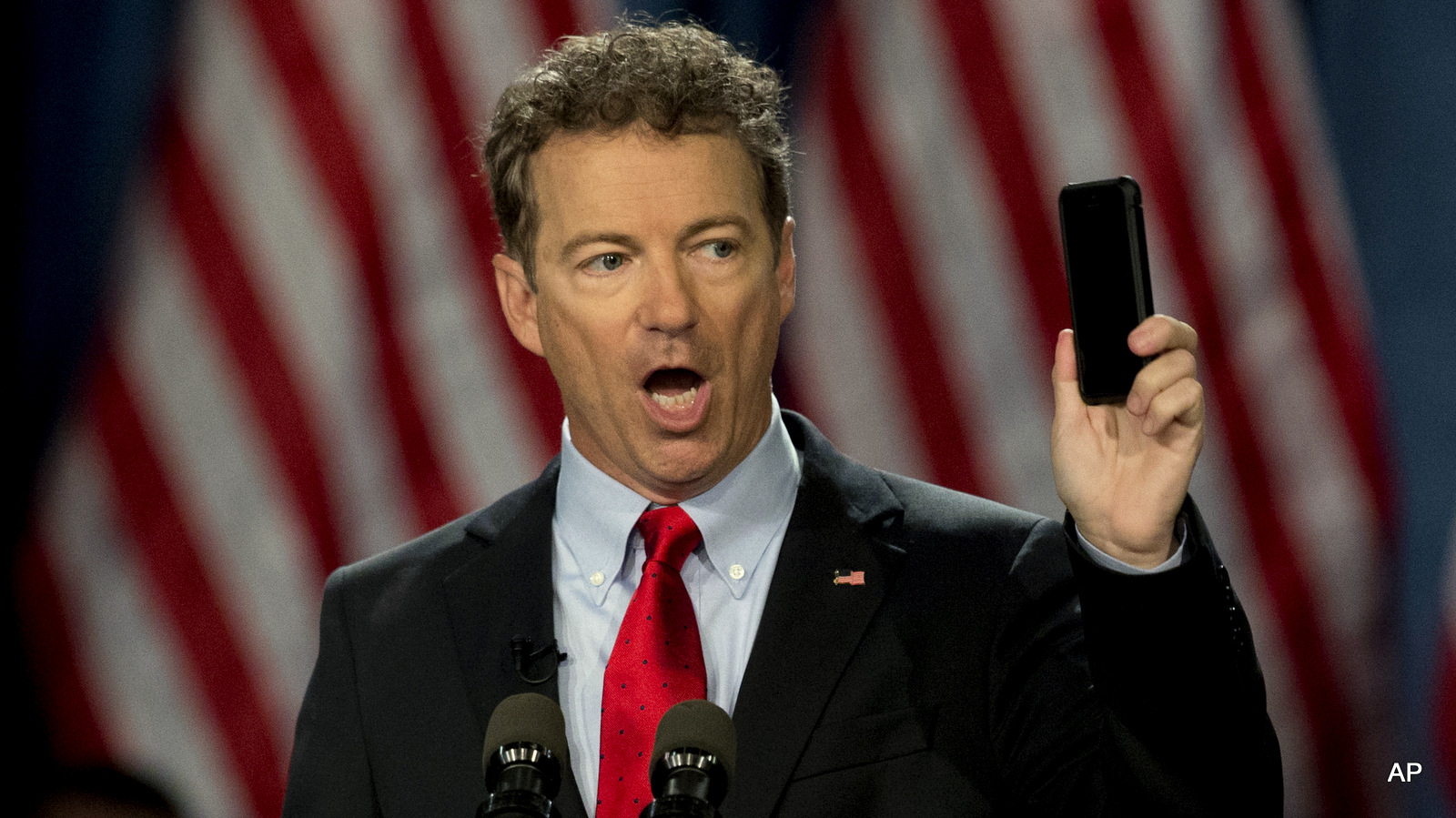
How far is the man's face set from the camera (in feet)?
6.18

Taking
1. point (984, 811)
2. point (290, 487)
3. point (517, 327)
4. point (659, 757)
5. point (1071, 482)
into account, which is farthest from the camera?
point (290, 487)

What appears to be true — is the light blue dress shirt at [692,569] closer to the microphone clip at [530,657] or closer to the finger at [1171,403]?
the microphone clip at [530,657]

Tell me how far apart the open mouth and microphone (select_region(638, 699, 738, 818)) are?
2.36 ft

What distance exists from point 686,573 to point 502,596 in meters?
0.25

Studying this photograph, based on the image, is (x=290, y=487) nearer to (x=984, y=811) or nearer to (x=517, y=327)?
(x=517, y=327)

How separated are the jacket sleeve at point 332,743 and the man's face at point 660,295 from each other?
48cm

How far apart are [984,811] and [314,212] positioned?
2.23m

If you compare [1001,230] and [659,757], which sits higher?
[1001,230]

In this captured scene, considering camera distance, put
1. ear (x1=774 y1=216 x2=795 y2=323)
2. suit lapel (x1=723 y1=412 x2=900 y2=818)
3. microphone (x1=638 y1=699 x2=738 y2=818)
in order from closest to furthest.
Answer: microphone (x1=638 y1=699 x2=738 y2=818), suit lapel (x1=723 y1=412 x2=900 y2=818), ear (x1=774 y1=216 x2=795 y2=323)

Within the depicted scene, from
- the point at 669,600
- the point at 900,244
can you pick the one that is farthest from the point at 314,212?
the point at 669,600

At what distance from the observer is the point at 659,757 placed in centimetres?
119

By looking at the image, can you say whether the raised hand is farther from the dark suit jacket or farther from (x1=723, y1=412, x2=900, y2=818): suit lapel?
(x1=723, y1=412, x2=900, y2=818): suit lapel

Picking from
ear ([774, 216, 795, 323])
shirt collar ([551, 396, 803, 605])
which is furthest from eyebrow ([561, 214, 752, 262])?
shirt collar ([551, 396, 803, 605])

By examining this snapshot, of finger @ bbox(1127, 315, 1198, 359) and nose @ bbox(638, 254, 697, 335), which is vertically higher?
nose @ bbox(638, 254, 697, 335)
